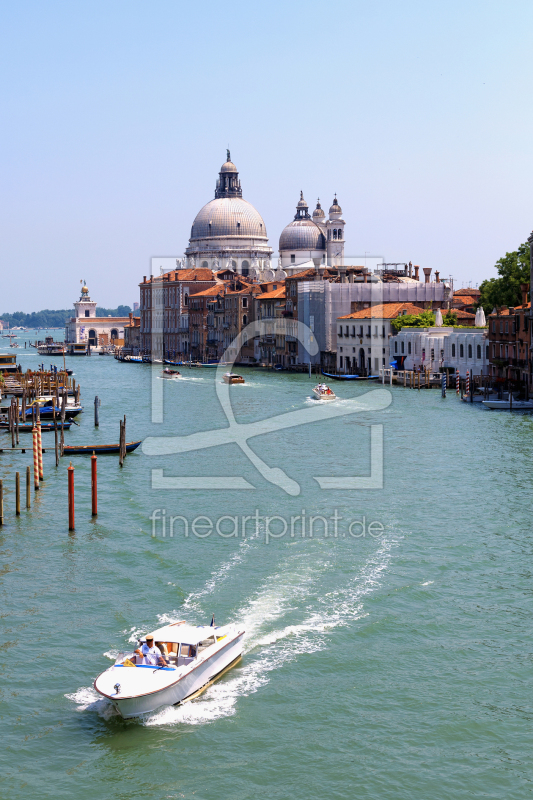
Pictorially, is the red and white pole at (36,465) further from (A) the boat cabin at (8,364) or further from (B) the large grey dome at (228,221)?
(B) the large grey dome at (228,221)

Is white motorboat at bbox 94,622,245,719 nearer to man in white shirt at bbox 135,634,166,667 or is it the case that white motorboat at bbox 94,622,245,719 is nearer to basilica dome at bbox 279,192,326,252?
man in white shirt at bbox 135,634,166,667

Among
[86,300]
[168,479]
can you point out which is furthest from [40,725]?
[86,300]

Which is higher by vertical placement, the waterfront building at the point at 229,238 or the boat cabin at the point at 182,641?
the waterfront building at the point at 229,238

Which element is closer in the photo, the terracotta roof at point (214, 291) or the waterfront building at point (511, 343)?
the waterfront building at point (511, 343)

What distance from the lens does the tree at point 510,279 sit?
58.7 meters

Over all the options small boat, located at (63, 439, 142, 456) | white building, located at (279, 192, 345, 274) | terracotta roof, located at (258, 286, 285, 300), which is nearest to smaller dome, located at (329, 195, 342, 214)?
white building, located at (279, 192, 345, 274)

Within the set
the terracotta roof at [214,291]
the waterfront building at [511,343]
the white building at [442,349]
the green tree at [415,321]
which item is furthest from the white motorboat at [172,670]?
the terracotta roof at [214,291]

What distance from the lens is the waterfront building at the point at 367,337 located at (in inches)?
2749

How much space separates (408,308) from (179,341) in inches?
1829

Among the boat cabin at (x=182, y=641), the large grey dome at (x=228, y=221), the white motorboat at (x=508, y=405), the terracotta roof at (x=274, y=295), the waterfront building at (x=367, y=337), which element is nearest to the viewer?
the boat cabin at (x=182, y=641)

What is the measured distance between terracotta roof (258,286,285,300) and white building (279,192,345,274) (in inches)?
887

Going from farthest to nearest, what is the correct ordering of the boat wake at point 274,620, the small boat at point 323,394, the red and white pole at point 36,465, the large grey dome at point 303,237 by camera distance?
the large grey dome at point 303,237 → the small boat at point 323,394 → the red and white pole at point 36,465 → the boat wake at point 274,620

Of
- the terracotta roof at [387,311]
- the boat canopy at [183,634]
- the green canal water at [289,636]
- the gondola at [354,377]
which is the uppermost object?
the terracotta roof at [387,311]

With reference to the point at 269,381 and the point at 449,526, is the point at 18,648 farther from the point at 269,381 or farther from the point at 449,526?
the point at 269,381
